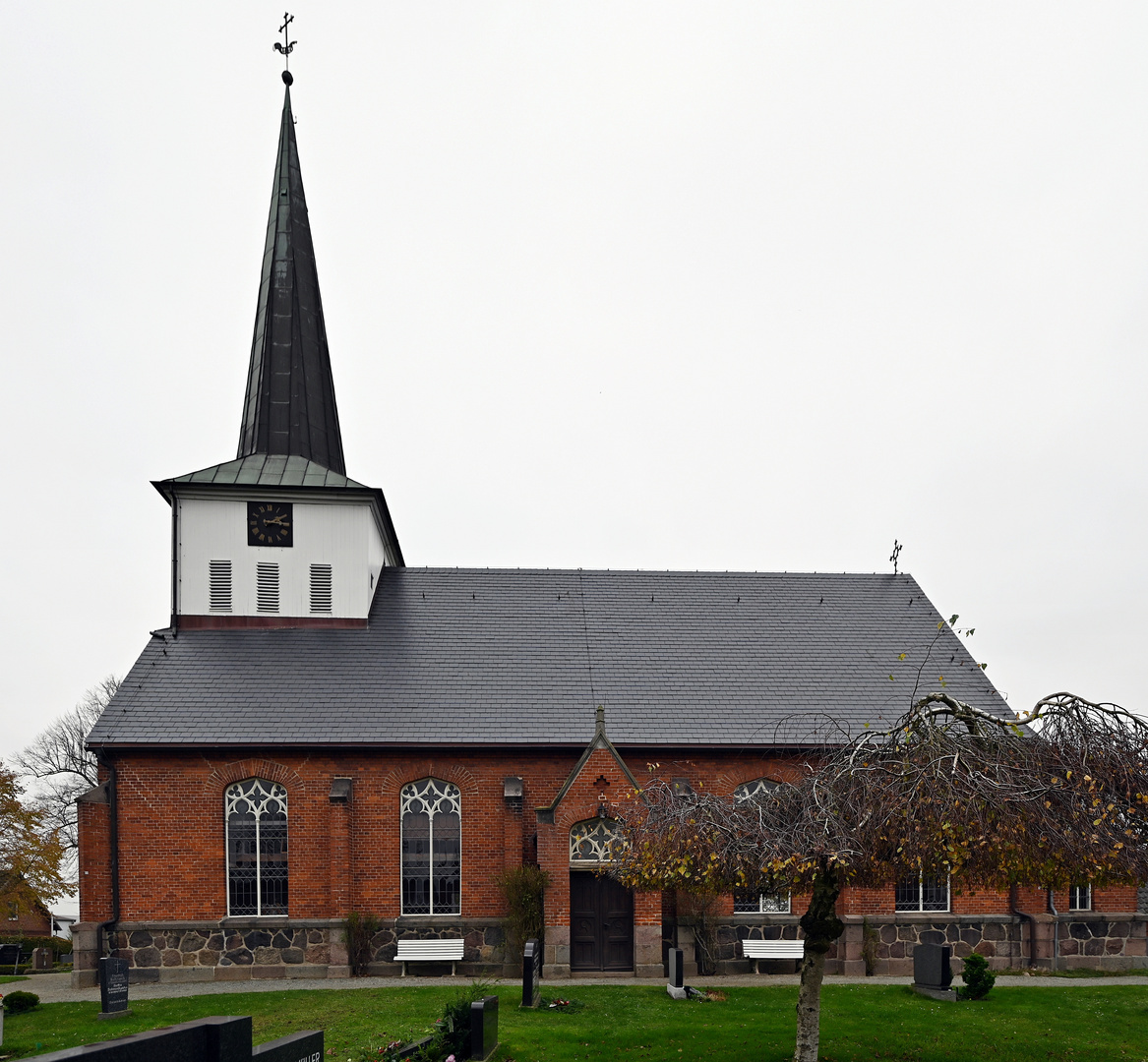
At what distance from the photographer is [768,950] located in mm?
19500

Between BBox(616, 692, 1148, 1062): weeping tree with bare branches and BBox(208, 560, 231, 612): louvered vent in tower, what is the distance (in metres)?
14.5

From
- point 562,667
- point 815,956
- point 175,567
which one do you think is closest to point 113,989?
point 175,567

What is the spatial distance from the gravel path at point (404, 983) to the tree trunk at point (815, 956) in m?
6.70

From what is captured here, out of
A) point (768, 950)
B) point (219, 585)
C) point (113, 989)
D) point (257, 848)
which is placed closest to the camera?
point (113, 989)

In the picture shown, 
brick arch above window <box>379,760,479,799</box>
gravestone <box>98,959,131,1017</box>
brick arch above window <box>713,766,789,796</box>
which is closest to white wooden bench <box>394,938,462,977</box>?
brick arch above window <box>379,760,479,799</box>

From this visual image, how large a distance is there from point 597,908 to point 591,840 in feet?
5.20

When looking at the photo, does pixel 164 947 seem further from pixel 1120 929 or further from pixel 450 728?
pixel 1120 929

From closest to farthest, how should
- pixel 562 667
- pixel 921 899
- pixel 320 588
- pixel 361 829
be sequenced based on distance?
pixel 361 829 → pixel 921 899 → pixel 562 667 → pixel 320 588

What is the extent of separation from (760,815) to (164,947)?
14.4 m

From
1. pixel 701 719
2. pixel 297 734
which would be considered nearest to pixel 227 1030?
pixel 297 734

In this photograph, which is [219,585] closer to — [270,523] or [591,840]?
[270,523]

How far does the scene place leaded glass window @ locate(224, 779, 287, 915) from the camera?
19.6 m

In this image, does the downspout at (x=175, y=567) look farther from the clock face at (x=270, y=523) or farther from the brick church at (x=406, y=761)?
the clock face at (x=270, y=523)

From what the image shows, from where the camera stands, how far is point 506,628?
2361 centimetres
